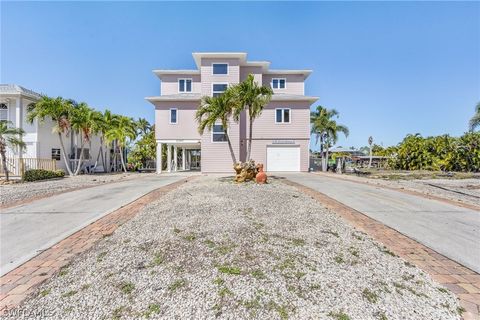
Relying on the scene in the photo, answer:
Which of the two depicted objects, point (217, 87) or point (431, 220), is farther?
point (217, 87)

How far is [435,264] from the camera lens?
4051 mm

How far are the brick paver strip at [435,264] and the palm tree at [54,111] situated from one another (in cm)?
2221

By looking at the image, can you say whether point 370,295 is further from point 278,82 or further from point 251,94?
point 278,82

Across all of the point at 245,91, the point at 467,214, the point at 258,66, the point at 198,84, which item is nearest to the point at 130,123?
the point at 198,84

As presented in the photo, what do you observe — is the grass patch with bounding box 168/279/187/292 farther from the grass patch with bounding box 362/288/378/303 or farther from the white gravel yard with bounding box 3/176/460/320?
the grass patch with bounding box 362/288/378/303

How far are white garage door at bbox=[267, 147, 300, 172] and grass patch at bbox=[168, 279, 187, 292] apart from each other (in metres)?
19.7

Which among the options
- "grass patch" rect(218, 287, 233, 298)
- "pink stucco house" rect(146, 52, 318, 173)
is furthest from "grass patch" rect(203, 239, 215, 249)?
"pink stucco house" rect(146, 52, 318, 173)

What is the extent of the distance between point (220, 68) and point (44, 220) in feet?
60.1

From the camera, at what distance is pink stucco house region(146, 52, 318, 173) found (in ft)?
70.5

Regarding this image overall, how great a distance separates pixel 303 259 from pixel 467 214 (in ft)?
21.3

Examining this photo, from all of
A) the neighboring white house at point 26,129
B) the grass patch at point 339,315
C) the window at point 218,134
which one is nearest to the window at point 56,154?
the neighboring white house at point 26,129

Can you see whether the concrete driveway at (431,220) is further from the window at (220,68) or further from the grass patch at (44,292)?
the window at (220,68)

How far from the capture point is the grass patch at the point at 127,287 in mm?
3105

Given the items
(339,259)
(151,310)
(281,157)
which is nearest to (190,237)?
(151,310)
